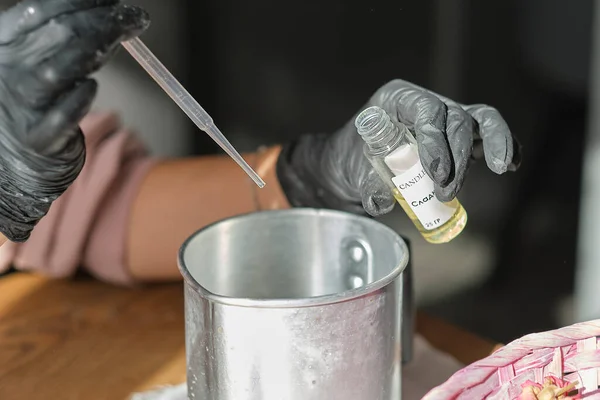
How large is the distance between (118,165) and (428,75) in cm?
66

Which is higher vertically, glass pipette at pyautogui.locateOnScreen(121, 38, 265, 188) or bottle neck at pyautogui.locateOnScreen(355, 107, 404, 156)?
glass pipette at pyautogui.locateOnScreen(121, 38, 265, 188)

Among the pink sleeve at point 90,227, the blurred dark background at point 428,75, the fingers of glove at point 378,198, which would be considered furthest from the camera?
the blurred dark background at point 428,75

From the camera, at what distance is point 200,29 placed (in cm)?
118

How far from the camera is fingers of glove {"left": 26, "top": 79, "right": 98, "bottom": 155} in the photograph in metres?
0.37

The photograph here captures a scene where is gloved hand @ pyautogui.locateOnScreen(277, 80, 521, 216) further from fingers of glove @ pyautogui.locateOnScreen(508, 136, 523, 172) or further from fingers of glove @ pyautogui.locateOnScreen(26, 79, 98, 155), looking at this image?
fingers of glove @ pyautogui.locateOnScreen(26, 79, 98, 155)

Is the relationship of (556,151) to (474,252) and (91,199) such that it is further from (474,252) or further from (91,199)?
(91,199)

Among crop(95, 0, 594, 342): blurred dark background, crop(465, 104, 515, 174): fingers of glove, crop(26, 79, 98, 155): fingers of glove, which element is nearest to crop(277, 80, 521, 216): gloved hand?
crop(465, 104, 515, 174): fingers of glove

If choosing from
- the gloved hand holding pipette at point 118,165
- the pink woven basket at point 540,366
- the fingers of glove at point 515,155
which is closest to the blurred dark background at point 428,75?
the gloved hand holding pipette at point 118,165

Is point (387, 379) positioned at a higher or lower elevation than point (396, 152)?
lower

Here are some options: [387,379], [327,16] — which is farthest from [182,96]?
[327,16]

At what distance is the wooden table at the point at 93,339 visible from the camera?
21.9 inches

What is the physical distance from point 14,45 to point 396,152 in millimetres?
239

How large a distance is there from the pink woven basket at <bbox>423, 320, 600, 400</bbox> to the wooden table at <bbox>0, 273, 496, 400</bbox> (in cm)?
18

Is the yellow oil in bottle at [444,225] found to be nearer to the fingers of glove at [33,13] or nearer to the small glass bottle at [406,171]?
the small glass bottle at [406,171]
